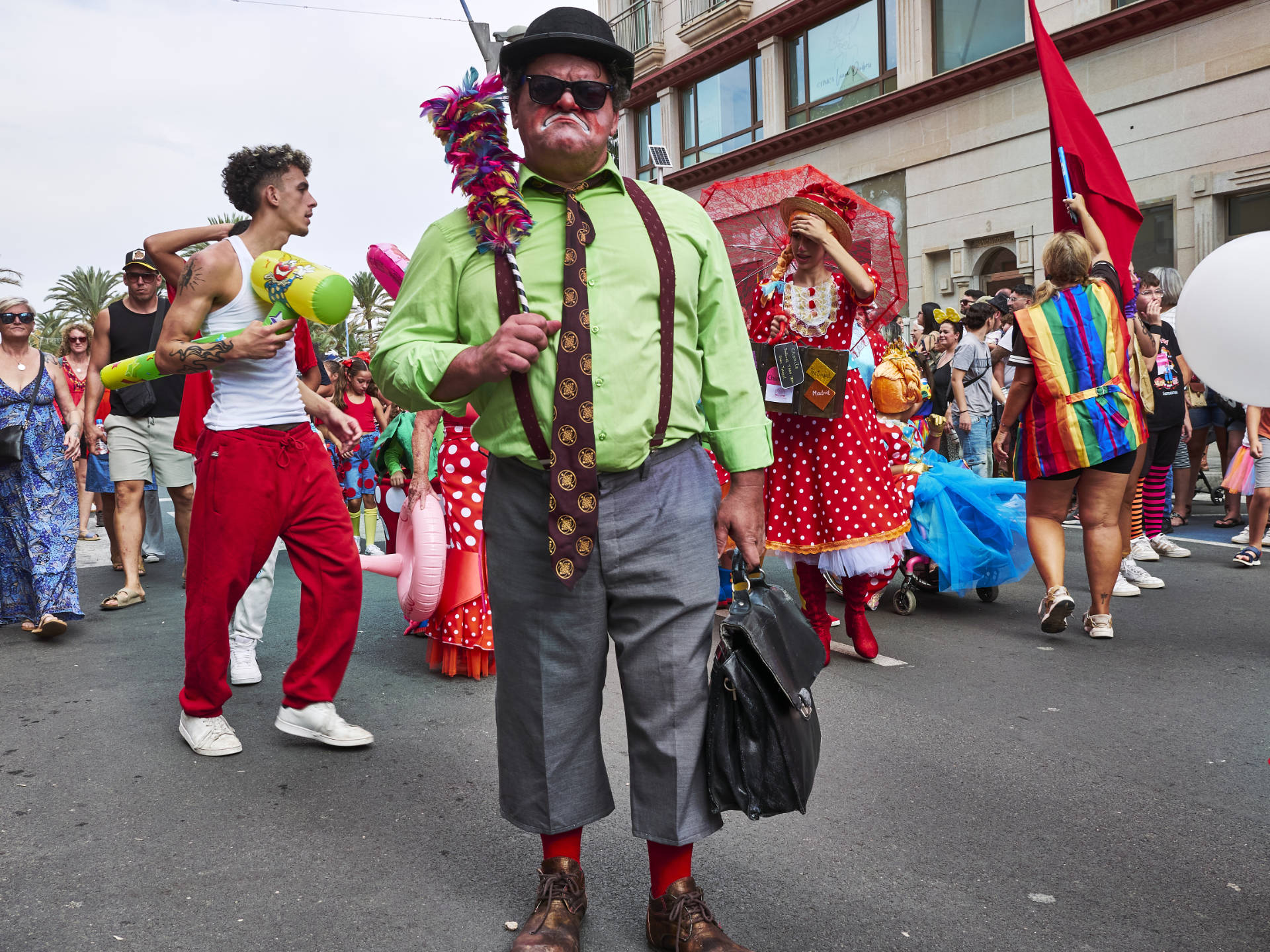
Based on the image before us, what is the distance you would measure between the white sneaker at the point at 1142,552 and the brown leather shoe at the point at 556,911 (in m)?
6.21

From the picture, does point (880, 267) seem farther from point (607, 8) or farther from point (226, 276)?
point (607, 8)

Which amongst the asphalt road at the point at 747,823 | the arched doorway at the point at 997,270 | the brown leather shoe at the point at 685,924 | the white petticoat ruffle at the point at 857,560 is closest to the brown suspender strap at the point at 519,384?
the brown leather shoe at the point at 685,924

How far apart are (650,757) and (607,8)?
1112 inches

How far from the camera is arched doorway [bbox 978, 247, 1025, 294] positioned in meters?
16.4

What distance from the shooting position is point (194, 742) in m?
4.06

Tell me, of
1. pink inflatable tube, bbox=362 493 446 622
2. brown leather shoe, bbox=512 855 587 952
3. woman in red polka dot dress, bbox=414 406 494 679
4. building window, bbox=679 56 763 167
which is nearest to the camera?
brown leather shoe, bbox=512 855 587 952

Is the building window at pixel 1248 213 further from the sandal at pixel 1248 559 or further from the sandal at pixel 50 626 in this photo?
the sandal at pixel 50 626

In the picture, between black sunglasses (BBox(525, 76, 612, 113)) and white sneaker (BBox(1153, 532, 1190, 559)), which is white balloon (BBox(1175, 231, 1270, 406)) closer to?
black sunglasses (BBox(525, 76, 612, 113))

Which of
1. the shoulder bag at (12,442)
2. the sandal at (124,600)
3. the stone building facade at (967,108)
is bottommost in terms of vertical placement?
the sandal at (124,600)

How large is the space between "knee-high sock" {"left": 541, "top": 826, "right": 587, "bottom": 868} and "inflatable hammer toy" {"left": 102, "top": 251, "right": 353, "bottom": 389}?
6.46ft

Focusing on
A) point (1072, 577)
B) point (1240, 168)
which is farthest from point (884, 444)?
point (1240, 168)

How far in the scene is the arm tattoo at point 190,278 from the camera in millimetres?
3936

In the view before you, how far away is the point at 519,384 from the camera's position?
244 centimetres

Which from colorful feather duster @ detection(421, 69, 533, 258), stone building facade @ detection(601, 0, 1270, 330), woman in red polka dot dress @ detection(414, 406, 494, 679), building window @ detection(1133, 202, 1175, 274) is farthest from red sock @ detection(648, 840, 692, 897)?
building window @ detection(1133, 202, 1175, 274)
